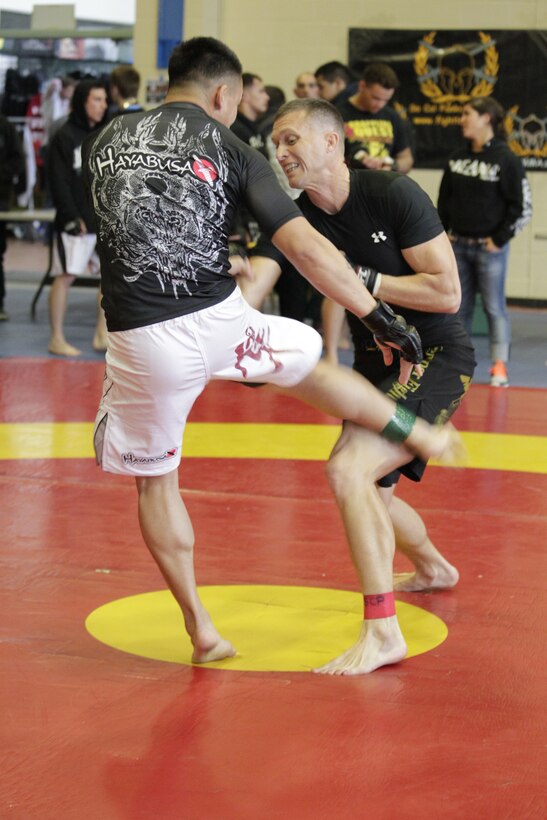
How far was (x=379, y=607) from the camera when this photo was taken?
333 centimetres

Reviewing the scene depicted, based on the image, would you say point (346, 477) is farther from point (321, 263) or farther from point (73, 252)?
point (73, 252)

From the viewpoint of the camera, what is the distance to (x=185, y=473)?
5406mm

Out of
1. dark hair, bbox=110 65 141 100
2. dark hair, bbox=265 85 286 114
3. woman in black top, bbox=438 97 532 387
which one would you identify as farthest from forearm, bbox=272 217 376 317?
dark hair, bbox=265 85 286 114

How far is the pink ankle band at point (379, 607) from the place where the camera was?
332 centimetres

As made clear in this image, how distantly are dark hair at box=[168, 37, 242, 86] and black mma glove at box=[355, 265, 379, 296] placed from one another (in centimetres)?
65

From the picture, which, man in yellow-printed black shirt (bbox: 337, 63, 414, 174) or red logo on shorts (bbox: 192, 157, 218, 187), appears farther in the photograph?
man in yellow-printed black shirt (bbox: 337, 63, 414, 174)

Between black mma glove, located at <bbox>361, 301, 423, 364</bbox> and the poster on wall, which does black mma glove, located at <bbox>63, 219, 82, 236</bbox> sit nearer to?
the poster on wall

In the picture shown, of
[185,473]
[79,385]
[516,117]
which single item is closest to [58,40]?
[516,117]

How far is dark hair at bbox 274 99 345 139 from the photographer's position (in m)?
3.52

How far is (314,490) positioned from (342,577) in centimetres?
110

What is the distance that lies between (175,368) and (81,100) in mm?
5686

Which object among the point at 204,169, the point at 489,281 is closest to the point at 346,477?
the point at 204,169

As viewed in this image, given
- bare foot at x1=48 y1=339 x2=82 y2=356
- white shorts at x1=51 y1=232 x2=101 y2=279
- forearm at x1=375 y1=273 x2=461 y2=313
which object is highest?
forearm at x1=375 y1=273 x2=461 y2=313

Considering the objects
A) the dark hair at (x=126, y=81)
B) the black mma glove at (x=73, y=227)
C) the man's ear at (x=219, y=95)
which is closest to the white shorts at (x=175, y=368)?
the man's ear at (x=219, y=95)
